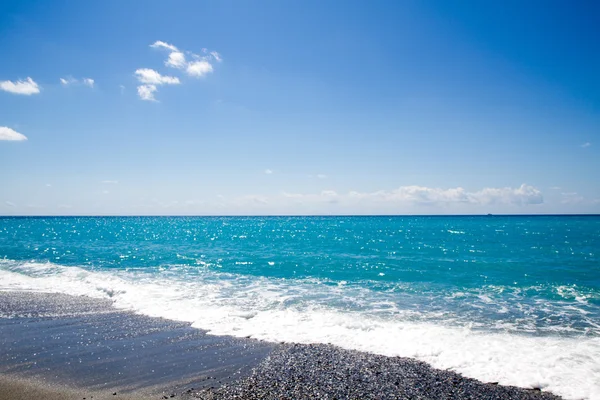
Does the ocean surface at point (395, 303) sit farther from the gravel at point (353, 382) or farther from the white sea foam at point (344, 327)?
the gravel at point (353, 382)

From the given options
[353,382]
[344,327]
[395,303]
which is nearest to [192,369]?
[353,382]

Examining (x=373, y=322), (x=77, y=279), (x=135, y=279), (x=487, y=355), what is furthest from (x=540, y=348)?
(x=77, y=279)

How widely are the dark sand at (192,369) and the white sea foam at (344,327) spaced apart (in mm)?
920

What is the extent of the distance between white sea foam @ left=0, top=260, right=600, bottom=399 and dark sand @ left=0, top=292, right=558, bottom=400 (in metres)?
0.92

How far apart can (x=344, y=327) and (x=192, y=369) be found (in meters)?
6.23

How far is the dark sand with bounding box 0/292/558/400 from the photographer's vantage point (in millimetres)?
7672

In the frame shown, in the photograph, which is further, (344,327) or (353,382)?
(344,327)

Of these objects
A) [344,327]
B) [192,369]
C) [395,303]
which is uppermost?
[192,369]

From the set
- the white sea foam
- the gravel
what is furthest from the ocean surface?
the gravel

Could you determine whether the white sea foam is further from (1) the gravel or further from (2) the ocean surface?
(1) the gravel

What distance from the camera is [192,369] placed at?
8.92 meters

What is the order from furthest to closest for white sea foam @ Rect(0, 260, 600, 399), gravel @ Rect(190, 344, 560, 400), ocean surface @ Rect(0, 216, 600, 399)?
ocean surface @ Rect(0, 216, 600, 399)
white sea foam @ Rect(0, 260, 600, 399)
gravel @ Rect(190, 344, 560, 400)

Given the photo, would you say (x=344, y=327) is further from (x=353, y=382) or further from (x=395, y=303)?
(x=395, y=303)

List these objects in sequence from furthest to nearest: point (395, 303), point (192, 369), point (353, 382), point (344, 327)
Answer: point (395, 303), point (344, 327), point (192, 369), point (353, 382)
